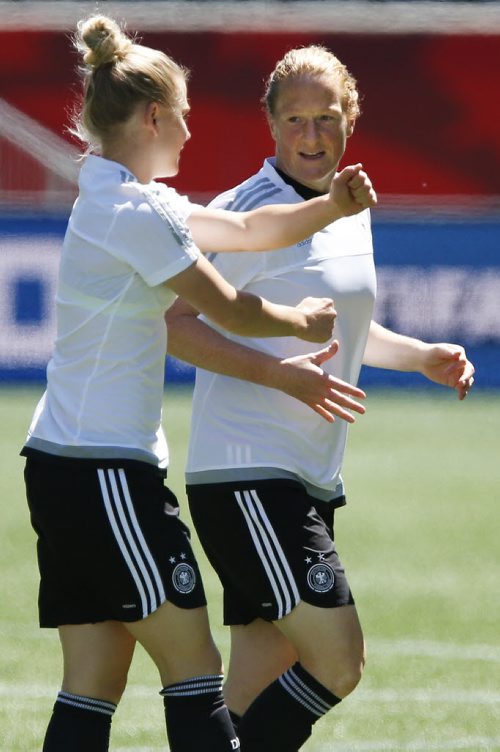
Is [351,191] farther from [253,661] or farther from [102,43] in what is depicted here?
[253,661]

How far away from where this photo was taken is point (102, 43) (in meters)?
3.60

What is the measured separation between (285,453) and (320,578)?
36cm

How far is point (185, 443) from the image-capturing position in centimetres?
1098

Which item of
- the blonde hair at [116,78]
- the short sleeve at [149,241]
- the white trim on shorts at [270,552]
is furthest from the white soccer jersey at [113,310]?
the white trim on shorts at [270,552]

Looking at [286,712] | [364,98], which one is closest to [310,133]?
[286,712]

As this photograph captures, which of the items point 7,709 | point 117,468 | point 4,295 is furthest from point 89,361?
point 4,295

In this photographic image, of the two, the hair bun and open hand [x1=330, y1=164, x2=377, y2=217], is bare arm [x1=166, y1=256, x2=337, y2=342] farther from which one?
the hair bun

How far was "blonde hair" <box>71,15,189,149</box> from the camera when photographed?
3.60 metres

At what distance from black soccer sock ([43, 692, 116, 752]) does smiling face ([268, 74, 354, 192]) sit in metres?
1.53

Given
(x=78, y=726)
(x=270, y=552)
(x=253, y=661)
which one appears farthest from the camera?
(x=253, y=661)

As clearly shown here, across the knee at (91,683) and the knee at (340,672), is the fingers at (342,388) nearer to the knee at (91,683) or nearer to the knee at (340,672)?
the knee at (340,672)

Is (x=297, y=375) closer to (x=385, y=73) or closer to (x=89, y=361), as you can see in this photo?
(x=89, y=361)

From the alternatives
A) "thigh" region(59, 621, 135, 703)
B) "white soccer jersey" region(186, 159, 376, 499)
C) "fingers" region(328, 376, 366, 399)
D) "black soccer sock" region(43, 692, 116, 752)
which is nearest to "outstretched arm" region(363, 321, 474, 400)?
"white soccer jersey" region(186, 159, 376, 499)

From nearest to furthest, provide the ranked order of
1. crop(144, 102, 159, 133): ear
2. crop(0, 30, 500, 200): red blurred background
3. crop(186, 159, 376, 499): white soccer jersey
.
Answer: crop(144, 102, 159, 133): ear < crop(186, 159, 376, 499): white soccer jersey < crop(0, 30, 500, 200): red blurred background
